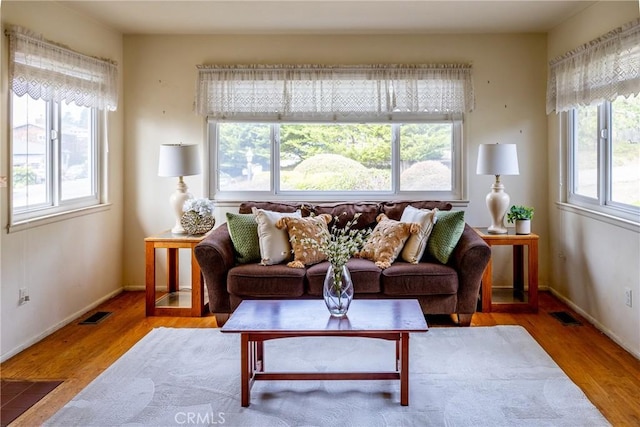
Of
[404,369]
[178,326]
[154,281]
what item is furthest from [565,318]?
[154,281]

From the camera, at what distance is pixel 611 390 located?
2881 millimetres

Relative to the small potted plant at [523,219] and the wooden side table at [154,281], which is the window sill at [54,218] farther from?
the small potted plant at [523,219]

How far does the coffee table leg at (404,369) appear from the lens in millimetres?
2666

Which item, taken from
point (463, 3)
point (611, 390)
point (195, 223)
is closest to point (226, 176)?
point (195, 223)

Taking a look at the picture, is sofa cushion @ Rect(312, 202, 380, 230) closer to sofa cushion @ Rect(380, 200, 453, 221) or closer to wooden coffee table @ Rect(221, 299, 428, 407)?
sofa cushion @ Rect(380, 200, 453, 221)

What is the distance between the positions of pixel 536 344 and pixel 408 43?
2.83 meters

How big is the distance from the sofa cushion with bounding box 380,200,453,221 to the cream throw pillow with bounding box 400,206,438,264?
0.27 m

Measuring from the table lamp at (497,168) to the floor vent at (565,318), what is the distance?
756mm

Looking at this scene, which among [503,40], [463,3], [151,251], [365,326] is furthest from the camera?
[503,40]

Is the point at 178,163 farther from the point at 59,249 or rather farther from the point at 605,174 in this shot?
the point at 605,174

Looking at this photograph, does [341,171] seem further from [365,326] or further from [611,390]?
[611,390]

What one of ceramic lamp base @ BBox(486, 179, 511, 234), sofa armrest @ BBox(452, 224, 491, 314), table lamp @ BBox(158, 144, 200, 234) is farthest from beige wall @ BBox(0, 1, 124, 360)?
ceramic lamp base @ BBox(486, 179, 511, 234)

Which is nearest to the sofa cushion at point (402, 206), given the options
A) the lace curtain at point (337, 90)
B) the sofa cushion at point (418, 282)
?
the sofa cushion at point (418, 282)

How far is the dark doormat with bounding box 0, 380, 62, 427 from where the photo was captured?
2.64 meters
